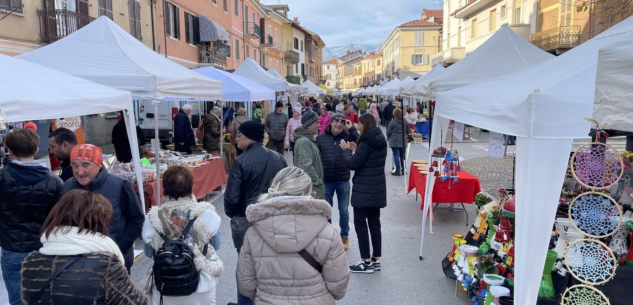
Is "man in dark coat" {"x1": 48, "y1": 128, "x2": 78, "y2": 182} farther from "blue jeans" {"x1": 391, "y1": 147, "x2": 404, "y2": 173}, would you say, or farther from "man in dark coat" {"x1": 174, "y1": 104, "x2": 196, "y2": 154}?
"blue jeans" {"x1": 391, "y1": 147, "x2": 404, "y2": 173}

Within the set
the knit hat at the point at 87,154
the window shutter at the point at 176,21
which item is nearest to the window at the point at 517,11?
the window shutter at the point at 176,21

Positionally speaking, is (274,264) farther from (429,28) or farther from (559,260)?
(429,28)

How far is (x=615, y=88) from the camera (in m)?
2.14

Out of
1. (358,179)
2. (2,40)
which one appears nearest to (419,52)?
(2,40)

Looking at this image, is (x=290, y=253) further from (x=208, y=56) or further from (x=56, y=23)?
(x=208, y=56)

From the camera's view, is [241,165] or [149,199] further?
[149,199]

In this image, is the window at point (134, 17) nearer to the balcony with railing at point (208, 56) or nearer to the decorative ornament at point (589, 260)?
the balcony with railing at point (208, 56)

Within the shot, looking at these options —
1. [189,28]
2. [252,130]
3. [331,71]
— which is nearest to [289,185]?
[252,130]

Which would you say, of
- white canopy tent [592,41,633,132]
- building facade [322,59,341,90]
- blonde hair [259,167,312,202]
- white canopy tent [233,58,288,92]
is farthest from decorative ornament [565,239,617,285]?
building facade [322,59,341,90]

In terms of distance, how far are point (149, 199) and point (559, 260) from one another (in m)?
5.12

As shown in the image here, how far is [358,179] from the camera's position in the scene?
185 inches

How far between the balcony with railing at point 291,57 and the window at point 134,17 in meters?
29.9

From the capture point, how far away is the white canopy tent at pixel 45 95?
3331mm

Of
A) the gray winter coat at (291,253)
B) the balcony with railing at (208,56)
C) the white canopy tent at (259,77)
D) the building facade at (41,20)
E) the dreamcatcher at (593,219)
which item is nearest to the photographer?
the gray winter coat at (291,253)
